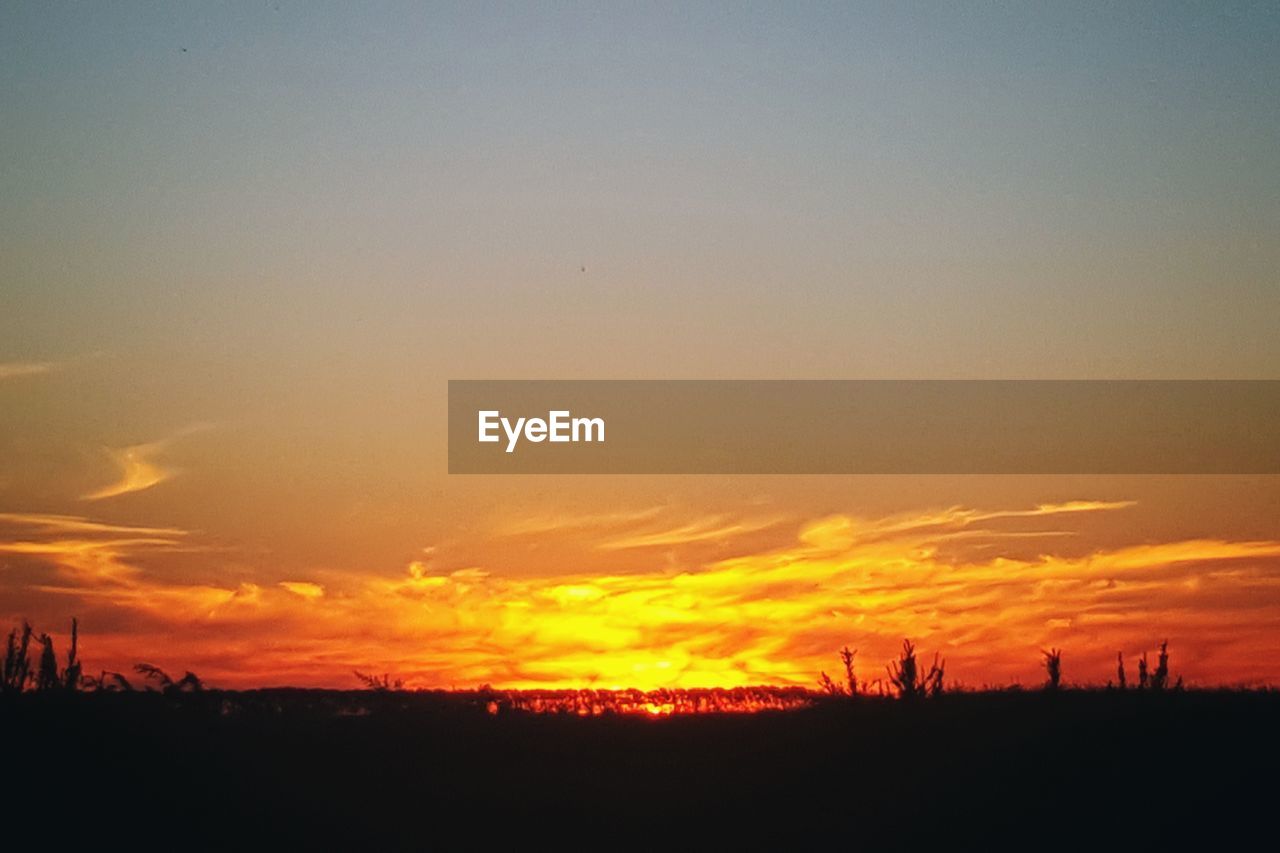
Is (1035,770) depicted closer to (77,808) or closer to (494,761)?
(494,761)

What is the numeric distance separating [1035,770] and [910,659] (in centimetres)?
913

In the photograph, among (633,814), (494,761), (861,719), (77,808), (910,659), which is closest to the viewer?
(77,808)

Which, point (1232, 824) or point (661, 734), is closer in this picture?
point (1232, 824)

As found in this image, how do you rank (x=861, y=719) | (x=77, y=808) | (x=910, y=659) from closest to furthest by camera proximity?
1. (x=77, y=808)
2. (x=861, y=719)
3. (x=910, y=659)

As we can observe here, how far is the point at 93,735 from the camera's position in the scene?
2627 centimetres

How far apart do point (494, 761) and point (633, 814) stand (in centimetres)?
368

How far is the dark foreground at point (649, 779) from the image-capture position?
24078 mm

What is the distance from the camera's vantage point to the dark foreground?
948 inches

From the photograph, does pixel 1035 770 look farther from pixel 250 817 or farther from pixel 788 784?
pixel 250 817

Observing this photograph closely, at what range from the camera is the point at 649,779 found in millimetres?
27203

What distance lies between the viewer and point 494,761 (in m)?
28.1

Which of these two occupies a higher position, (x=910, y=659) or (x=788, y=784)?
(x=910, y=659)

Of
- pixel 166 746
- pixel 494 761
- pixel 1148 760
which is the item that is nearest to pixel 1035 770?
Result: pixel 1148 760

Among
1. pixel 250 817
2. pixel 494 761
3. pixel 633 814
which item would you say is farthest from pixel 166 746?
pixel 633 814
